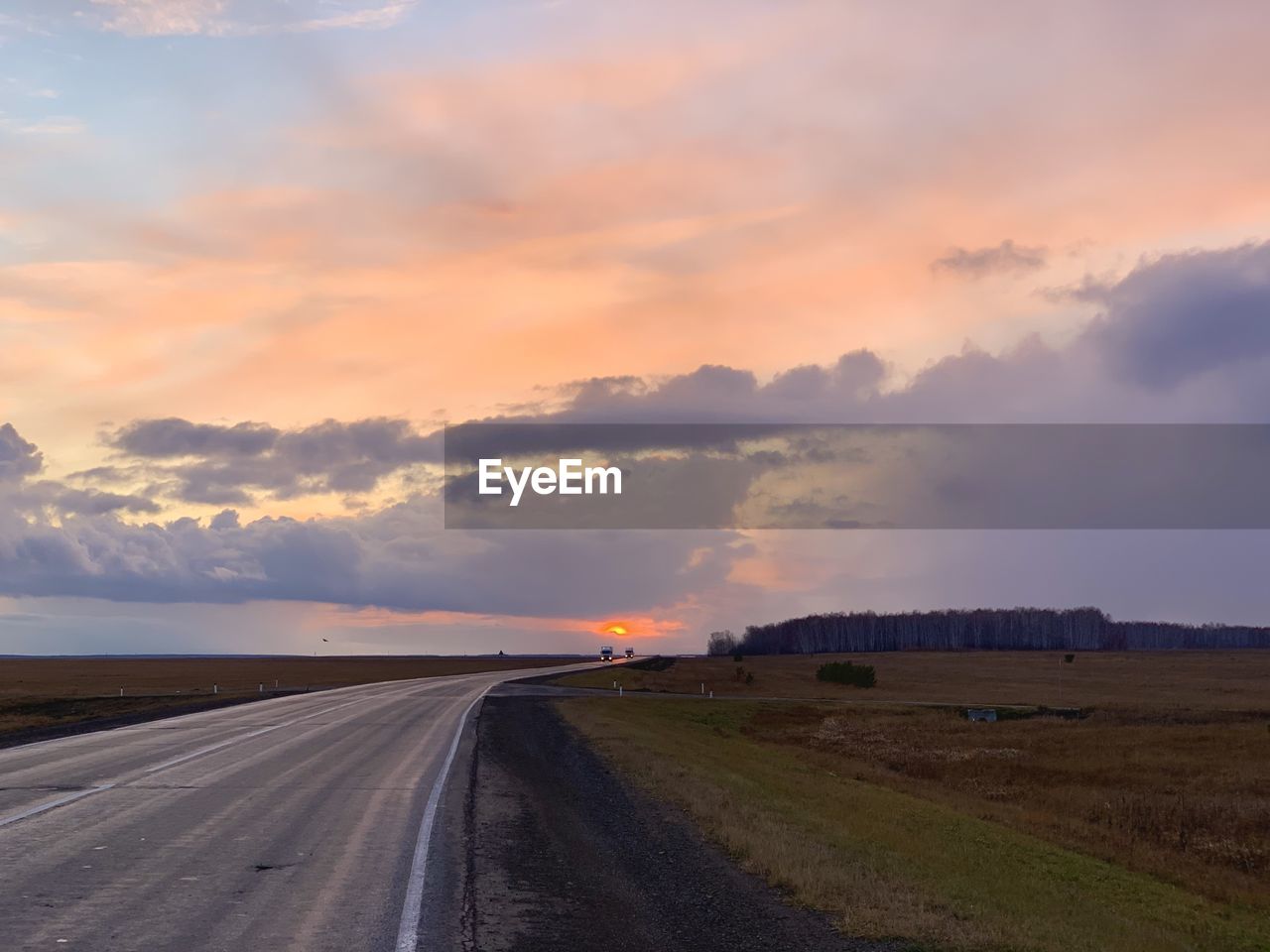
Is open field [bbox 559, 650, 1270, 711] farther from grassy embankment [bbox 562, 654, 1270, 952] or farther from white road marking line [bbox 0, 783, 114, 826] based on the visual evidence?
white road marking line [bbox 0, 783, 114, 826]

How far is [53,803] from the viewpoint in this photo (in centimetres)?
1598

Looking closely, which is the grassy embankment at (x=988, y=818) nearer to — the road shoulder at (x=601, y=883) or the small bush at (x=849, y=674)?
the road shoulder at (x=601, y=883)

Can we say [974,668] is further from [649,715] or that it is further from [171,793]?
[171,793]

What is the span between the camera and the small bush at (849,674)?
316 ft

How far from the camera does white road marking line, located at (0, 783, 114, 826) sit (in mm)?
14529

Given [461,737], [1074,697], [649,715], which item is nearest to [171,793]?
[461,737]

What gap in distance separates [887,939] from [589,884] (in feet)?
12.0

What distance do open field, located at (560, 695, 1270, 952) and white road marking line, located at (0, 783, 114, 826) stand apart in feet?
32.2

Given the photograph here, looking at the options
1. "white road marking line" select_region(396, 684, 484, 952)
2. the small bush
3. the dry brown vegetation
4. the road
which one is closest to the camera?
"white road marking line" select_region(396, 684, 484, 952)

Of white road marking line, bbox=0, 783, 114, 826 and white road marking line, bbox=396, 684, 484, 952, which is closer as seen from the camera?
white road marking line, bbox=396, 684, 484, 952

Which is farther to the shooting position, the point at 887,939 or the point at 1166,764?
the point at 1166,764

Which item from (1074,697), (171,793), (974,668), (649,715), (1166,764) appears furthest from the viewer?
(974,668)

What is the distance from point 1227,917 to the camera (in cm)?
1769

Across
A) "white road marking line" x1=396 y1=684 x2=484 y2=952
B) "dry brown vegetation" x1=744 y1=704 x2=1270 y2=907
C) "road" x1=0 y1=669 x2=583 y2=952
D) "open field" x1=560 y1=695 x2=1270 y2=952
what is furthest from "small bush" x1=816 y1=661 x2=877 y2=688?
"white road marking line" x1=396 y1=684 x2=484 y2=952
